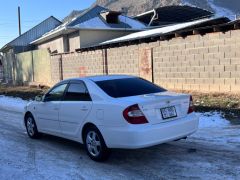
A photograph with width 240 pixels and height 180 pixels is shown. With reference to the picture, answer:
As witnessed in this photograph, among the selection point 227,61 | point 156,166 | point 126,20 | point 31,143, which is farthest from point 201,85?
point 126,20

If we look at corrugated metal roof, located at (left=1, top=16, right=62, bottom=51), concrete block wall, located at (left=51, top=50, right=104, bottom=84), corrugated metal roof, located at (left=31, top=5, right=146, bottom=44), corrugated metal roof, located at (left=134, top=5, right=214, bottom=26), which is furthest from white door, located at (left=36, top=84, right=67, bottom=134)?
corrugated metal roof, located at (left=1, top=16, right=62, bottom=51)

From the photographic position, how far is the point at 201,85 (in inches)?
573


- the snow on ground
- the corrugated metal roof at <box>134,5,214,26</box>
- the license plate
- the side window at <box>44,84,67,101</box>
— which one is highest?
the corrugated metal roof at <box>134,5,214,26</box>

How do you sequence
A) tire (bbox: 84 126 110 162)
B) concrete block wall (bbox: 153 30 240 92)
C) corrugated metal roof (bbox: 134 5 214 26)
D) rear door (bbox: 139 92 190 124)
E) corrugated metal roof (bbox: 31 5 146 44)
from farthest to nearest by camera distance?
corrugated metal roof (bbox: 134 5 214 26) → corrugated metal roof (bbox: 31 5 146 44) → concrete block wall (bbox: 153 30 240 92) → tire (bbox: 84 126 110 162) → rear door (bbox: 139 92 190 124)

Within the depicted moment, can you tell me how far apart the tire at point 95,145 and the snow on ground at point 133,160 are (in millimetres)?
133

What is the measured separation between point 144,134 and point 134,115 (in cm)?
33

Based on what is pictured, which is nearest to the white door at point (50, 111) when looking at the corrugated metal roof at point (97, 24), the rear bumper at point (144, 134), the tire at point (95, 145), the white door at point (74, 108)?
the white door at point (74, 108)

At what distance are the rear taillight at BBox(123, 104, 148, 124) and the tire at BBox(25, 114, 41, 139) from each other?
3.46m

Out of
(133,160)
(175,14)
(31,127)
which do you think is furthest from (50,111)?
(175,14)

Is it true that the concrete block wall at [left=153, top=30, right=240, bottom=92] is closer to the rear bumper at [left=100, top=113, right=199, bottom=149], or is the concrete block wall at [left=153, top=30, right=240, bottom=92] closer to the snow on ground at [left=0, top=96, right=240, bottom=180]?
the snow on ground at [left=0, top=96, right=240, bottom=180]

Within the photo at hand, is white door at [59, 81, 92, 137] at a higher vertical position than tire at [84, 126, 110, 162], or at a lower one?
higher

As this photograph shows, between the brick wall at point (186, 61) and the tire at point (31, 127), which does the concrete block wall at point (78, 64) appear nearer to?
the brick wall at point (186, 61)

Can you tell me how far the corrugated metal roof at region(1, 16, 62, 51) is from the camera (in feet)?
142

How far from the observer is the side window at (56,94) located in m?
8.20
